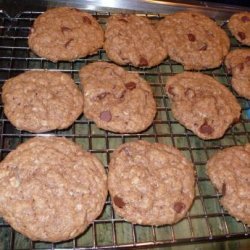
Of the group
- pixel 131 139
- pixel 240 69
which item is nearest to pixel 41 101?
pixel 131 139

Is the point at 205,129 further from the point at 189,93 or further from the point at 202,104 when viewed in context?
the point at 189,93

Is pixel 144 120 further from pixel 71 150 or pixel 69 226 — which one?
pixel 69 226

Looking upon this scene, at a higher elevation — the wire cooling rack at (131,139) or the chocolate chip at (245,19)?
the chocolate chip at (245,19)

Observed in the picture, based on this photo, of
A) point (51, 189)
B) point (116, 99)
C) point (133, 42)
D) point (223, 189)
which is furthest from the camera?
point (133, 42)

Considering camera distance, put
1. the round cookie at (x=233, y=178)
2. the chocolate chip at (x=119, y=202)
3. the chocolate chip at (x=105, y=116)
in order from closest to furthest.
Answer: the chocolate chip at (x=119, y=202) → the round cookie at (x=233, y=178) → the chocolate chip at (x=105, y=116)

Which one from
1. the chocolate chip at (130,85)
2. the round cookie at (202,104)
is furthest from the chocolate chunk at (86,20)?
the round cookie at (202,104)

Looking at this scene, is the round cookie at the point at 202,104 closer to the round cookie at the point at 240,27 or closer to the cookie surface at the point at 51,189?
the round cookie at the point at 240,27
